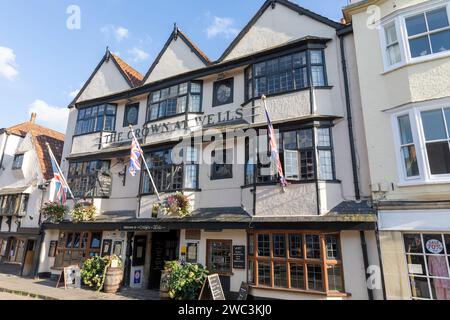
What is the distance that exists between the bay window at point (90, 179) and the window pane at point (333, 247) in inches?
452

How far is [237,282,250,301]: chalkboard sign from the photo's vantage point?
10070 millimetres

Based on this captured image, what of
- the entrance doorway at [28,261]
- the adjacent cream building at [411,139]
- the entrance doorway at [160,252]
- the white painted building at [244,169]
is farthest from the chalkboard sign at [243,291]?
the entrance doorway at [28,261]

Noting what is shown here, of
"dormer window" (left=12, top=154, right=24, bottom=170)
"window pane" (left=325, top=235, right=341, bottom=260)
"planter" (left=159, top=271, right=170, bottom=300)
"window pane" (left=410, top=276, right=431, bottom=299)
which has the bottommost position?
"planter" (left=159, top=271, right=170, bottom=300)

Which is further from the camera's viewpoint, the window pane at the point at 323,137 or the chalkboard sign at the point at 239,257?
the chalkboard sign at the point at 239,257

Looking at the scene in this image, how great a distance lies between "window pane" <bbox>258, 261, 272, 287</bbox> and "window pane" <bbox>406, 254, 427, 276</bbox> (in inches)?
168

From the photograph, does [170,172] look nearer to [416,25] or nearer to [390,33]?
[390,33]

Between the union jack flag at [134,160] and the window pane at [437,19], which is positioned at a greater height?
the window pane at [437,19]

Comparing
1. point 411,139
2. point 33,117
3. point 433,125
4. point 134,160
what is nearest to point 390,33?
point 433,125

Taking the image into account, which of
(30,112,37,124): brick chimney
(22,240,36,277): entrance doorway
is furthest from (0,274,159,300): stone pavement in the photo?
(30,112,37,124): brick chimney

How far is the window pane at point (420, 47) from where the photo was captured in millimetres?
9133

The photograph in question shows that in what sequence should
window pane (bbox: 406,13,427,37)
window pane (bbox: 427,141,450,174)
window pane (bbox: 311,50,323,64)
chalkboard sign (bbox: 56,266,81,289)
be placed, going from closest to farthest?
1. window pane (bbox: 427,141,450,174)
2. window pane (bbox: 406,13,427,37)
3. window pane (bbox: 311,50,323,64)
4. chalkboard sign (bbox: 56,266,81,289)

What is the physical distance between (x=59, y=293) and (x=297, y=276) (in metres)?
9.73

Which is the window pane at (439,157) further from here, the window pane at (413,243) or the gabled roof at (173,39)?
the gabled roof at (173,39)

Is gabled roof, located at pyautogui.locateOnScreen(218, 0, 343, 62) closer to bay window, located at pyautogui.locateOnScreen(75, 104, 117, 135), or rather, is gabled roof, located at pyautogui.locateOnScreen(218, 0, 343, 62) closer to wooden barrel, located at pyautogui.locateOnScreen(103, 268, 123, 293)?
bay window, located at pyautogui.locateOnScreen(75, 104, 117, 135)
